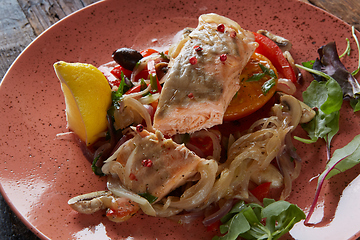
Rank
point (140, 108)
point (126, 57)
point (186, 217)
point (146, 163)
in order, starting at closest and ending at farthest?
1. point (146, 163)
2. point (186, 217)
3. point (140, 108)
4. point (126, 57)

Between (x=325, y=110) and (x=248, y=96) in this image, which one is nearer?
(x=325, y=110)

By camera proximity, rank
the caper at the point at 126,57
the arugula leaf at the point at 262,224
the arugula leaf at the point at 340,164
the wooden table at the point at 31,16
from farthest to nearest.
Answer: the wooden table at the point at 31,16 < the caper at the point at 126,57 < the arugula leaf at the point at 340,164 < the arugula leaf at the point at 262,224

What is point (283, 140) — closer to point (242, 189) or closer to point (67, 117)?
point (242, 189)

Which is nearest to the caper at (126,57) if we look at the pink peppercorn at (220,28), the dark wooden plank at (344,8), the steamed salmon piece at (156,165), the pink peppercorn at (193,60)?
the pink peppercorn at (193,60)

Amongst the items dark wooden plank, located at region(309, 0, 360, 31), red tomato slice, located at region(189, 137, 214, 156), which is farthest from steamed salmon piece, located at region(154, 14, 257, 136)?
dark wooden plank, located at region(309, 0, 360, 31)

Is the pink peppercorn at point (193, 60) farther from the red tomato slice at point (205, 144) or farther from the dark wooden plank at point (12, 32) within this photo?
the dark wooden plank at point (12, 32)

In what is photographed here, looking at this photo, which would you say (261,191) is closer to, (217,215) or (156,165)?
(217,215)

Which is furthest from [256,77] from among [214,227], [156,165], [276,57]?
[214,227]
